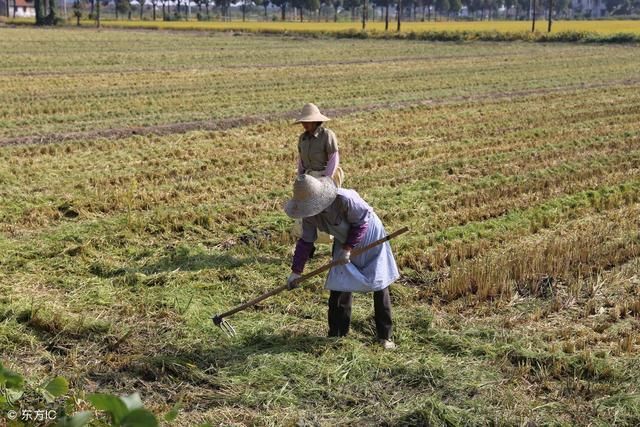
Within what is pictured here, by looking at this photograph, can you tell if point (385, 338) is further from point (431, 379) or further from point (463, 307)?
point (463, 307)

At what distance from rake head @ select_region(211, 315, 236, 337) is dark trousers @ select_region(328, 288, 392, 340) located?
726mm

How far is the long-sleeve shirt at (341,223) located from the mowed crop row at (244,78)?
1086 centimetres

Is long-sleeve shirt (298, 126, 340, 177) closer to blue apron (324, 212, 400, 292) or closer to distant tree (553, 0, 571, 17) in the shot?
blue apron (324, 212, 400, 292)

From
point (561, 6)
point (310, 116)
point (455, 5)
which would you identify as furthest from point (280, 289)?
point (561, 6)

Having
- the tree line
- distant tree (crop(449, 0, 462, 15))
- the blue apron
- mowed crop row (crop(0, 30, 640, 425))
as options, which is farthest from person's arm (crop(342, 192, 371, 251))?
distant tree (crop(449, 0, 462, 15))

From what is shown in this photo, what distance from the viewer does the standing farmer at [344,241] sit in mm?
5234

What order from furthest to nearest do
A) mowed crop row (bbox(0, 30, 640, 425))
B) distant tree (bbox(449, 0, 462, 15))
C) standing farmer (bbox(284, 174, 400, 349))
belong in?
distant tree (bbox(449, 0, 462, 15)), standing farmer (bbox(284, 174, 400, 349)), mowed crop row (bbox(0, 30, 640, 425))

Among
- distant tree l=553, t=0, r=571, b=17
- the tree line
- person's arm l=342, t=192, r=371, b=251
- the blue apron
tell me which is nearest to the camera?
person's arm l=342, t=192, r=371, b=251

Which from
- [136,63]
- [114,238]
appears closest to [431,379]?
[114,238]

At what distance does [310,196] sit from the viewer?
17.1 feet

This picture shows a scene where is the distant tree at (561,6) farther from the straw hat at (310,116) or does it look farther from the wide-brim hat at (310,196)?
the wide-brim hat at (310,196)

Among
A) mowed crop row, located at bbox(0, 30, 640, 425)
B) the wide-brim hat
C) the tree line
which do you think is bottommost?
mowed crop row, located at bbox(0, 30, 640, 425)

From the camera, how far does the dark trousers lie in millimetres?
5676

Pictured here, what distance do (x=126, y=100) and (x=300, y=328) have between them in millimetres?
15011
